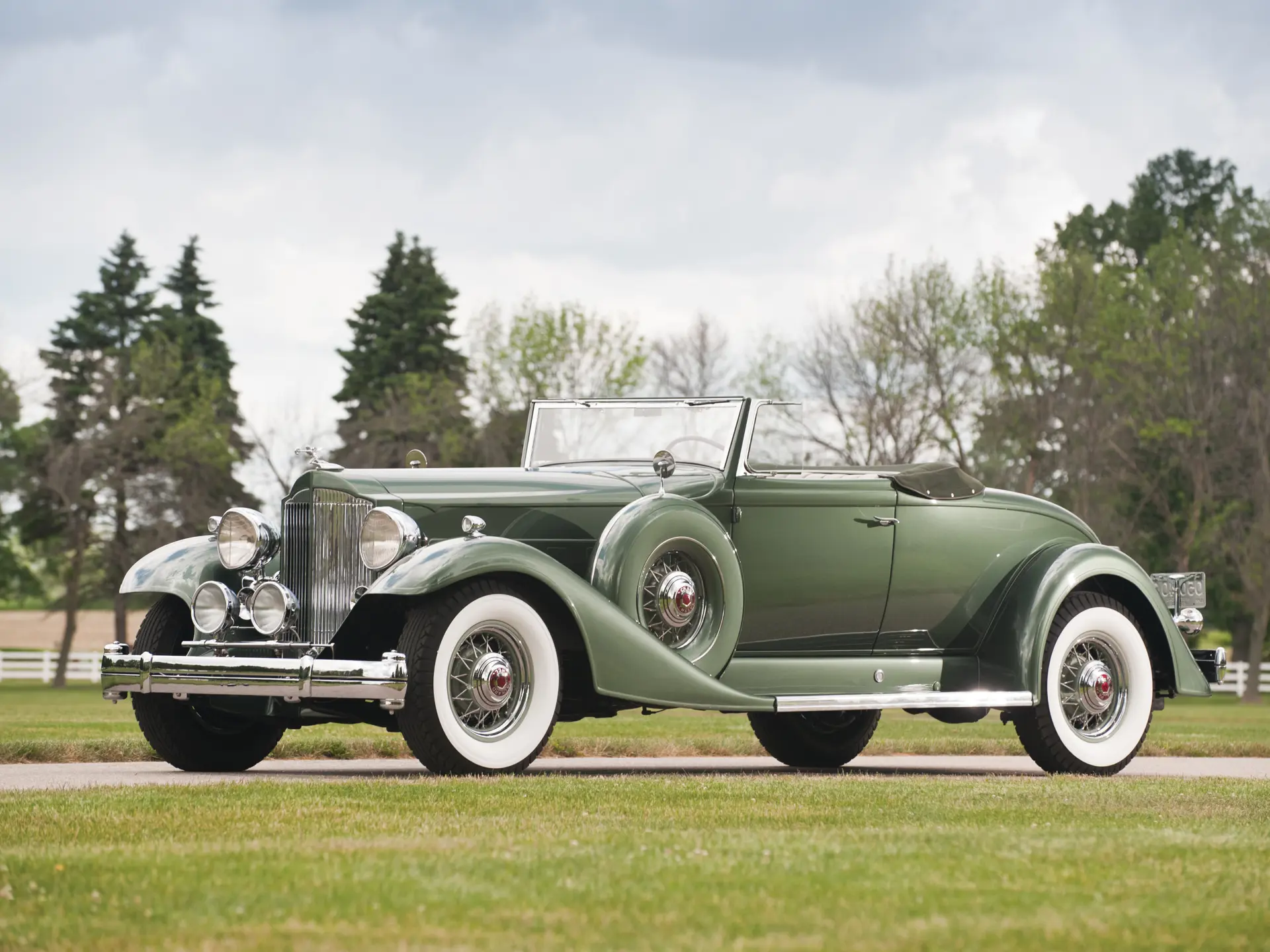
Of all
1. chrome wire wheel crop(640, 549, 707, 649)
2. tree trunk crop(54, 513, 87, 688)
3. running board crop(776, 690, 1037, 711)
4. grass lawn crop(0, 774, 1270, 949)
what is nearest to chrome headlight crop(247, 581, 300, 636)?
grass lawn crop(0, 774, 1270, 949)

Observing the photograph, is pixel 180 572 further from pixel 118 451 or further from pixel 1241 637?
pixel 1241 637

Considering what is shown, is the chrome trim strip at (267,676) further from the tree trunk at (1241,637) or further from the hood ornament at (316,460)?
the tree trunk at (1241,637)

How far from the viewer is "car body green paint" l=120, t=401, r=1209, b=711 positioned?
932 centimetres

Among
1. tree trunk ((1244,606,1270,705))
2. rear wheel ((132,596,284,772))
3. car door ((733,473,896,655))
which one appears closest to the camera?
rear wheel ((132,596,284,772))

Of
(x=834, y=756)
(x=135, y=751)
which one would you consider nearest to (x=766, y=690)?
(x=834, y=756)

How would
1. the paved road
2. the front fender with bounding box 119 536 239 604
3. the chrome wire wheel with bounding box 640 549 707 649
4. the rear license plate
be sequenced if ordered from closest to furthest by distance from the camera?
the paved road < the chrome wire wheel with bounding box 640 549 707 649 < the front fender with bounding box 119 536 239 604 < the rear license plate

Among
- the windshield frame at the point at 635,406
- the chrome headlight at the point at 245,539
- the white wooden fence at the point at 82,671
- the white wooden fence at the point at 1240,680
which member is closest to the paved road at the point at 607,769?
the chrome headlight at the point at 245,539

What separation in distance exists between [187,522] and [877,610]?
1603 inches

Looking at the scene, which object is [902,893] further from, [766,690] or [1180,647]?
[1180,647]

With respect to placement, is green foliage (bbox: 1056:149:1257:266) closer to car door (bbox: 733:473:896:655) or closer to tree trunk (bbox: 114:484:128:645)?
tree trunk (bbox: 114:484:128:645)

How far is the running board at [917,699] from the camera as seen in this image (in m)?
10.2

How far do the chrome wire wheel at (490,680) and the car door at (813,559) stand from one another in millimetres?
1609

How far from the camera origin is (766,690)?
10117 millimetres

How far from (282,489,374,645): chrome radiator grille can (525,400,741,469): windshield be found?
1.96 m
